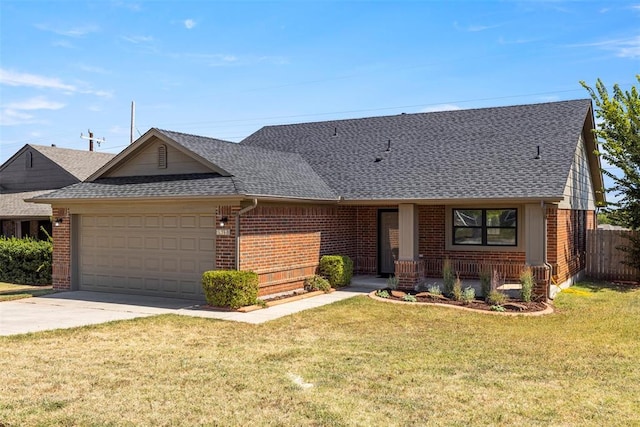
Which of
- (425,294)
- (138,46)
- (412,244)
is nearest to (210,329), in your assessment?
(425,294)

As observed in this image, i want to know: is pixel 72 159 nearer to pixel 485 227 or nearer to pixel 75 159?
Result: pixel 75 159

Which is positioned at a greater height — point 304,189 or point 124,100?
point 124,100

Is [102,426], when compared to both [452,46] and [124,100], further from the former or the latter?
[124,100]

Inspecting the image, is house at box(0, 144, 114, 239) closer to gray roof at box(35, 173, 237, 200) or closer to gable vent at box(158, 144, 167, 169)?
gray roof at box(35, 173, 237, 200)

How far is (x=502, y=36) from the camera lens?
1623 centimetres

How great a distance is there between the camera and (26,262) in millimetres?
19688

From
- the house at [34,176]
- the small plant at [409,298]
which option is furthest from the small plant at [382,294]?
the house at [34,176]

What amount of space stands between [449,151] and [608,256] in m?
7.28

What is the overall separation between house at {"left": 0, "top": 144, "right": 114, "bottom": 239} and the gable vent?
13200 millimetres

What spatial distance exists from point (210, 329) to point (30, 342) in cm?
319

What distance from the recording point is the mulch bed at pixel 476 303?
1343cm

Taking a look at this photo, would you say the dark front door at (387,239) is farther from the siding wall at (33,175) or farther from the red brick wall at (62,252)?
the siding wall at (33,175)

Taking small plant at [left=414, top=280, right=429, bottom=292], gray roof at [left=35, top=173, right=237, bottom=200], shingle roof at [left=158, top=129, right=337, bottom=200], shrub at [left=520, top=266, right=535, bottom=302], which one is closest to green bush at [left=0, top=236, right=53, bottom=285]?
gray roof at [left=35, top=173, right=237, bottom=200]

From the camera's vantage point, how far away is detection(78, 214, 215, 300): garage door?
15023 millimetres
